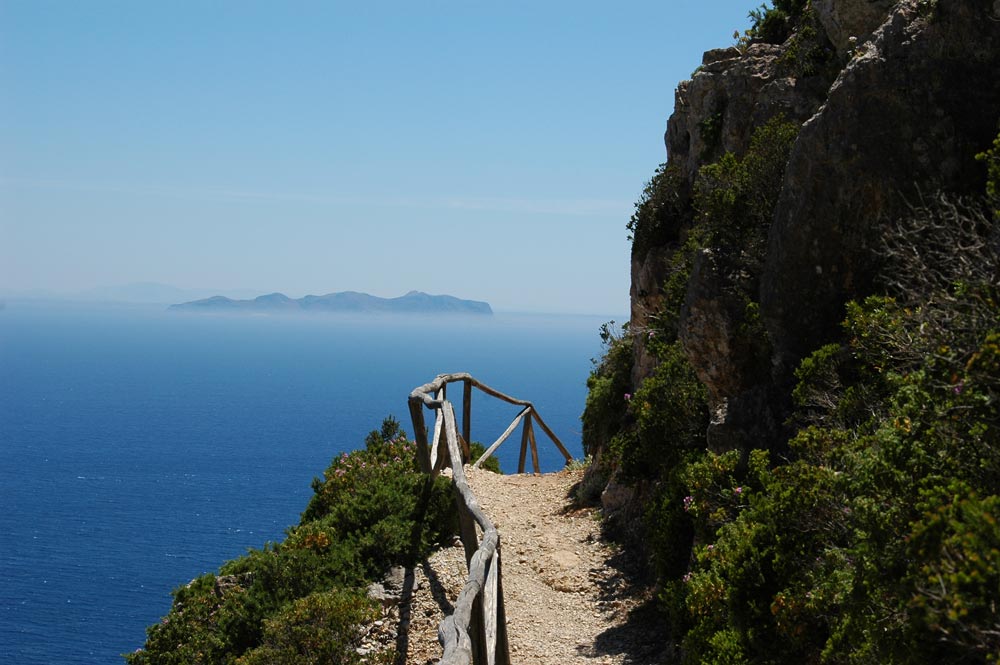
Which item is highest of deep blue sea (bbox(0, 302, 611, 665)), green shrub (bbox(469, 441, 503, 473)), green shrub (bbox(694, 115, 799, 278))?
green shrub (bbox(694, 115, 799, 278))

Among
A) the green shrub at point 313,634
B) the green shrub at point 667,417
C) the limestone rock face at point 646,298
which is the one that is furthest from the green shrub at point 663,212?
the green shrub at point 313,634

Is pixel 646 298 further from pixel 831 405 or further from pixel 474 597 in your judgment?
pixel 474 597

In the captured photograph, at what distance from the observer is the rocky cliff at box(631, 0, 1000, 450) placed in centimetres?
791

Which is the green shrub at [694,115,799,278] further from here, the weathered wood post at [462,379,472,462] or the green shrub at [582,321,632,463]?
the weathered wood post at [462,379,472,462]

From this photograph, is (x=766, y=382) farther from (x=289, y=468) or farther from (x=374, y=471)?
(x=289, y=468)

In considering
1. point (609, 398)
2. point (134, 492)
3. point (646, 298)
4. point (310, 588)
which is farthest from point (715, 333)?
point (134, 492)

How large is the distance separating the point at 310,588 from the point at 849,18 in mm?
10767

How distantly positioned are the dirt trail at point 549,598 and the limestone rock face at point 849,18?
806 cm

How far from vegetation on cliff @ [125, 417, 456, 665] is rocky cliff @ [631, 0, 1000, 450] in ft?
15.9

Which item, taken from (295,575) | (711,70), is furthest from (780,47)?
(295,575)

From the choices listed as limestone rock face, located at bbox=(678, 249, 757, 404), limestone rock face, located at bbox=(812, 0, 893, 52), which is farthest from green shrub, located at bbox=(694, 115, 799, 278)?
limestone rock face, located at bbox=(812, 0, 893, 52)

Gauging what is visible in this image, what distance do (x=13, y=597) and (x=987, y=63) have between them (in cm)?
6351

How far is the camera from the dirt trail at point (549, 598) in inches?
379

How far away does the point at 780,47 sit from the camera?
13.4 meters
